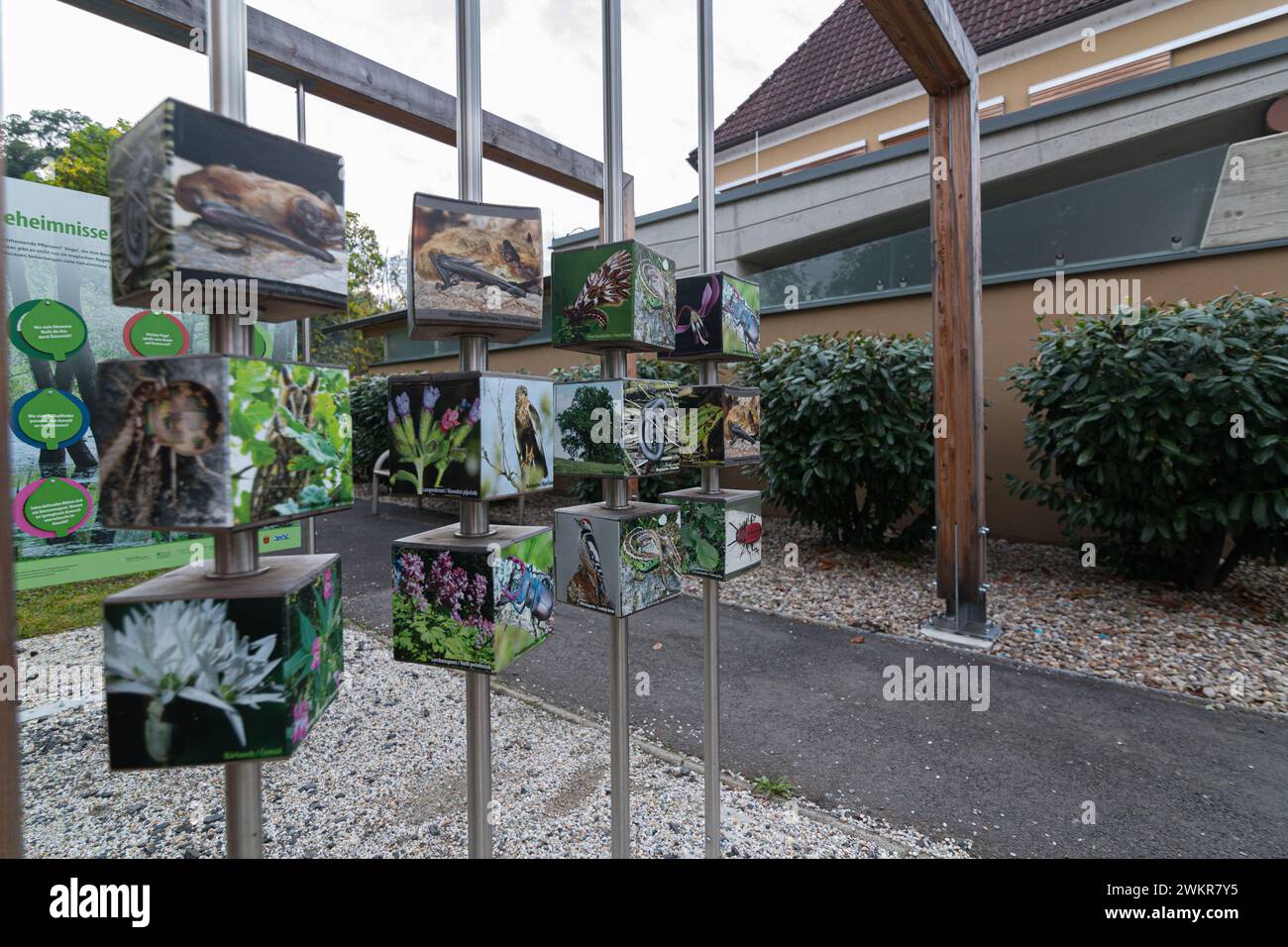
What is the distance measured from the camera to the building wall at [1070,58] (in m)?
6.95

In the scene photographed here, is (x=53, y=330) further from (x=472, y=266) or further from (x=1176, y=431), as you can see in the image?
(x=1176, y=431)

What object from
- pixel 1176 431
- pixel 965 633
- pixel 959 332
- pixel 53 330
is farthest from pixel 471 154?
pixel 1176 431

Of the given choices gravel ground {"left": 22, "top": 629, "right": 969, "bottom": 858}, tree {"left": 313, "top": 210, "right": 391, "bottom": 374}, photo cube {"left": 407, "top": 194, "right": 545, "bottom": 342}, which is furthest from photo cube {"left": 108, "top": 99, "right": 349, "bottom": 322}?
tree {"left": 313, "top": 210, "right": 391, "bottom": 374}

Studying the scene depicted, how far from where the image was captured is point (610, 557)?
1.21 meters

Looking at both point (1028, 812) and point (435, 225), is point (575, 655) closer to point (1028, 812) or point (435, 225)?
point (1028, 812)

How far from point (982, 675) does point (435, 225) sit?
3292 mm

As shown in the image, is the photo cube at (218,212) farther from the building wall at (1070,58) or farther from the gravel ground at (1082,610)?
the building wall at (1070,58)

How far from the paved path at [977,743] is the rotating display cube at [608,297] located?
1801 millimetres

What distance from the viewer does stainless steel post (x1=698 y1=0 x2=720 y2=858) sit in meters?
1.46

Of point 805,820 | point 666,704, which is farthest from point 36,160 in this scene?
point 805,820

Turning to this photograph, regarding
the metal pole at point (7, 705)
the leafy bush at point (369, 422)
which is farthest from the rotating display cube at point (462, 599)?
the leafy bush at point (369, 422)

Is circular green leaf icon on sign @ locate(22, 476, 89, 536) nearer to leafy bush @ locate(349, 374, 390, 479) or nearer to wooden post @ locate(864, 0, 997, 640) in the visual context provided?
wooden post @ locate(864, 0, 997, 640)

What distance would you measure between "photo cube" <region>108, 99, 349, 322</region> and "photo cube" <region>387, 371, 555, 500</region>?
23 cm

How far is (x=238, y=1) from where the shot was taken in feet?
2.43
